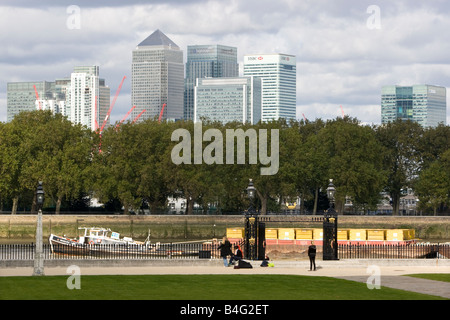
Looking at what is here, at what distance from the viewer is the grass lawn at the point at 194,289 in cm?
3416

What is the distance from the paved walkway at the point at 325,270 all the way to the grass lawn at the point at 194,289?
108 inches

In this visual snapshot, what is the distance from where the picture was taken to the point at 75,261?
5009 cm

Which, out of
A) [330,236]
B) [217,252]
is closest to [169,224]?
[217,252]

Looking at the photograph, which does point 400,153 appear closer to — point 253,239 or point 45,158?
point 45,158

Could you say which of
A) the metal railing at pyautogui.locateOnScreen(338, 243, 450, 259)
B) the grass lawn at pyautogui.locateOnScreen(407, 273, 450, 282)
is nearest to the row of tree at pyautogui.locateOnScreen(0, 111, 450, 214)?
the metal railing at pyautogui.locateOnScreen(338, 243, 450, 259)

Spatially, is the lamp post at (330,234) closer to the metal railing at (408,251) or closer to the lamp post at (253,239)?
the lamp post at (253,239)

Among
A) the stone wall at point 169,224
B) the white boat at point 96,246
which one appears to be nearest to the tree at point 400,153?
the stone wall at point 169,224

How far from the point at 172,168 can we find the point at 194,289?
82.6m

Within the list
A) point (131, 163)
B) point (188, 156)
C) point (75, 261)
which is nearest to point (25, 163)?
point (131, 163)

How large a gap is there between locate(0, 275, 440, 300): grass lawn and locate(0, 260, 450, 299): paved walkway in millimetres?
2737

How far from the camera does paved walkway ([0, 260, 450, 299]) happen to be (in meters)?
42.0
